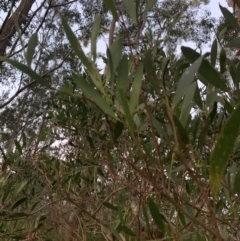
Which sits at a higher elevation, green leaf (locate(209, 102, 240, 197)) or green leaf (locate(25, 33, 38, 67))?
green leaf (locate(25, 33, 38, 67))

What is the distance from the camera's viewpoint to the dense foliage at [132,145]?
0.46 meters

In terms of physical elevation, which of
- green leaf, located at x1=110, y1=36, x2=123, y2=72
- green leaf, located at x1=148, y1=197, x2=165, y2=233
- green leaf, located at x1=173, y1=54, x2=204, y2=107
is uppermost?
green leaf, located at x1=110, y1=36, x2=123, y2=72

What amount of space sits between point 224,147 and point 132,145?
0.88 meters

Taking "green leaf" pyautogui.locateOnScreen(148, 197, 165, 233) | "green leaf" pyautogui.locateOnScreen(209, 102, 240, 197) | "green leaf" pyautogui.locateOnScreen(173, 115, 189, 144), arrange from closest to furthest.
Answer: "green leaf" pyautogui.locateOnScreen(209, 102, 240, 197) → "green leaf" pyautogui.locateOnScreen(173, 115, 189, 144) → "green leaf" pyautogui.locateOnScreen(148, 197, 165, 233)

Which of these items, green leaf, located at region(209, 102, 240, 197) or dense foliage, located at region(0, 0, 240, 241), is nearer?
green leaf, located at region(209, 102, 240, 197)

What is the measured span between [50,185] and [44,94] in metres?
6.06

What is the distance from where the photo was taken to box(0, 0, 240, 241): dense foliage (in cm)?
46

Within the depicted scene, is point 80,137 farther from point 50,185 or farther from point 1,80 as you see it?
point 1,80

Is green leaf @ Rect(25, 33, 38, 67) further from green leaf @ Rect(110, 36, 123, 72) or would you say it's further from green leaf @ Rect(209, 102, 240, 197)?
green leaf @ Rect(209, 102, 240, 197)

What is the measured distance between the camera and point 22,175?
6.53 ft

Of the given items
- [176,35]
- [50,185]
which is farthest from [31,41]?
[176,35]

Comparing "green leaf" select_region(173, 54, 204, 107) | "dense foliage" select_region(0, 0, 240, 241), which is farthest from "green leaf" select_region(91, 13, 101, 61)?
"green leaf" select_region(173, 54, 204, 107)

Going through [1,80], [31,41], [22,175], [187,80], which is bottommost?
[187,80]

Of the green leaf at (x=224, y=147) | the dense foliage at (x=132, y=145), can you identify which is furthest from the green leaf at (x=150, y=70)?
the green leaf at (x=224, y=147)
